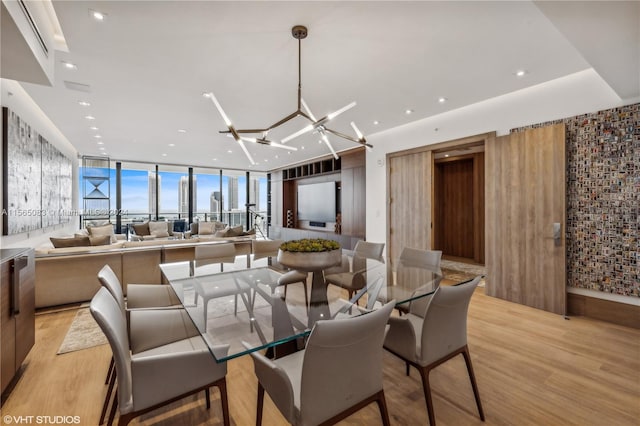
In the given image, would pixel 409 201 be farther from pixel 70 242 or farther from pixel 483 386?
pixel 70 242

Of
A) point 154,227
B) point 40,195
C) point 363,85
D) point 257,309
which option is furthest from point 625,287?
point 154,227

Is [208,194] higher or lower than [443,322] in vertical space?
higher

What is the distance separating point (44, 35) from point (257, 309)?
2797mm

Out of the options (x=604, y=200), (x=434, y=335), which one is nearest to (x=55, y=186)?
(x=434, y=335)

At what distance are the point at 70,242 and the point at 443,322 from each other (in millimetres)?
4619

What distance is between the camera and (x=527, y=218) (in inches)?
136

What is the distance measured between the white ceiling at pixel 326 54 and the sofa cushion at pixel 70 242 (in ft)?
6.15

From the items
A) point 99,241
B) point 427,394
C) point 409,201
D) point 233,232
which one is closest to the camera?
point 427,394

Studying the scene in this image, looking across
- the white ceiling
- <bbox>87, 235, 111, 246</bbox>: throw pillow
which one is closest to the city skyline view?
the white ceiling

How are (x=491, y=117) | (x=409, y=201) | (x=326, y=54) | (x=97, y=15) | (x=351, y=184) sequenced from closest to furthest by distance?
(x=97, y=15)
(x=326, y=54)
(x=491, y=117)
(x=409, y=201)
(x=351, y=184)

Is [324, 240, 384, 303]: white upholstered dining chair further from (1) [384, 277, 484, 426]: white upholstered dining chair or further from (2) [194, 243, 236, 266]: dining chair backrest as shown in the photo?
(2) [194, 243, 236, 266]: dining chair backrest

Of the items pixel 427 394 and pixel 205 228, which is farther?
pixel 205 228

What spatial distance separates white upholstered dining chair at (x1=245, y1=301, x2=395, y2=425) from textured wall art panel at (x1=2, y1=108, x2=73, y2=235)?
3807 mm

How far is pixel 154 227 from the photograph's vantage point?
7.93 metres
